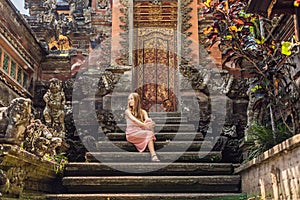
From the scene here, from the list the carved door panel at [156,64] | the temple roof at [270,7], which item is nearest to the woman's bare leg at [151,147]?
the temple roof at [270,7]

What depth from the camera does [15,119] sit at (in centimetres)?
390

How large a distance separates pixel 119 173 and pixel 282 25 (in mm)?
4419

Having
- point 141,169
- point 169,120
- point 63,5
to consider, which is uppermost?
point 63,5

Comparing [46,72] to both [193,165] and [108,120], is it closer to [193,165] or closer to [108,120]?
[108,120]

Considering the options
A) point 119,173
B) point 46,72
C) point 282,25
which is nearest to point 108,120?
point 119,173

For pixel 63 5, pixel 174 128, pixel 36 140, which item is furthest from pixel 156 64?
pixel 63 5

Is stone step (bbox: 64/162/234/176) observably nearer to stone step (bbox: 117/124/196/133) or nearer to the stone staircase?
the stone staircase

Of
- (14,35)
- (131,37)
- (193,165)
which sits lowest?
(193,165)

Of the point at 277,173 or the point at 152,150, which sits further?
the point at 152,150

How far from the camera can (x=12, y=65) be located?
28.5 feet

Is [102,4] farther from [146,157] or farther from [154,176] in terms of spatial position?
[154,176]

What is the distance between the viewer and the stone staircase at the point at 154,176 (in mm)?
5160

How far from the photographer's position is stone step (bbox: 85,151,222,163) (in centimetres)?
594

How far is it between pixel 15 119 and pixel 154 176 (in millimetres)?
2331
